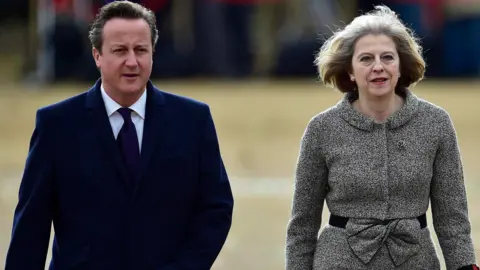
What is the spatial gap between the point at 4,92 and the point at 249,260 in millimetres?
7443

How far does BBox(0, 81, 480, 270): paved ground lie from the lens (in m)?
12.9

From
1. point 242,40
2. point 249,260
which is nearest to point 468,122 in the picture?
point 242,40

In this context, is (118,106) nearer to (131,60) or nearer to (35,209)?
(131,60)

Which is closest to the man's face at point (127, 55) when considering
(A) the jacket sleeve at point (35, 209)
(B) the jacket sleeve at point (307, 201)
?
(A) the jacket sleeve at point (35, 209)

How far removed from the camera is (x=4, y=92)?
15.9 metres

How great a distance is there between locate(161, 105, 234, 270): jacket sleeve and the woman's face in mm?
592

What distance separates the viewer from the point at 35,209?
184 inches

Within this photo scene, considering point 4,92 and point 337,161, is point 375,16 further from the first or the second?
point 4,92

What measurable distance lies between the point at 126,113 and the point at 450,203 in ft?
3.86

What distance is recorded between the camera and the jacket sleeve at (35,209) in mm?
4672

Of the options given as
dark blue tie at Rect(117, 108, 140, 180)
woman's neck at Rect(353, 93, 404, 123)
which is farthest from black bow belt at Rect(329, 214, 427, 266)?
dark blue tie at Rect(117, 108, 140, 180)

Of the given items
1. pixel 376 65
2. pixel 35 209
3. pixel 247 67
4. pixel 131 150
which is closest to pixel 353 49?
pixel 376 65

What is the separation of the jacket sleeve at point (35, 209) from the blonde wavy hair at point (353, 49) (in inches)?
43.9

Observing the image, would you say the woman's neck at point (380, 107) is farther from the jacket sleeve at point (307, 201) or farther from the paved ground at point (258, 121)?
the paved ground at point (258, 121)
